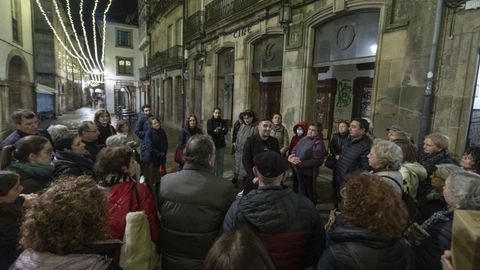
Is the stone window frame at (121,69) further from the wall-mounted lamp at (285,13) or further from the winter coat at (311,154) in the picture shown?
the winter coat at (311,154)

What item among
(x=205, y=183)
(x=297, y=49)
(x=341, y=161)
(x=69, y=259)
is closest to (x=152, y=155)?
(x=341, y=161)

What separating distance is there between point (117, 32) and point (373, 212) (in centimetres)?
3815

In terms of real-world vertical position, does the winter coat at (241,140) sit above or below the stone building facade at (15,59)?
below

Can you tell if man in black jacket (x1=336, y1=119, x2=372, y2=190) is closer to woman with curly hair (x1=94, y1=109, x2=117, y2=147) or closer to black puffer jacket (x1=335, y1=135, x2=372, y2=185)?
black puffer jacket (x1=335, y1=135, x2=372, y2=185)

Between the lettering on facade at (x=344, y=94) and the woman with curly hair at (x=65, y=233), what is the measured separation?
9.25 metres

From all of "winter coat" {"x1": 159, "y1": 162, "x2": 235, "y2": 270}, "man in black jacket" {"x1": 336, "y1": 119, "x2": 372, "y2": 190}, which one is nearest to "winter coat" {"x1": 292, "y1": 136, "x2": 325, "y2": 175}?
"man in black jacket" {"x1": 336, "y1": 119, "x2": 372, "y2": 190}

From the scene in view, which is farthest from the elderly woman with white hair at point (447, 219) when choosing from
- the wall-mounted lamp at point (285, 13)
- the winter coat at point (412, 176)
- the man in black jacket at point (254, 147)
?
the wall-mounted lamp at point (285, 13)

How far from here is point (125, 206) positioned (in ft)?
6.50

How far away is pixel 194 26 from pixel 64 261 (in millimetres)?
14745

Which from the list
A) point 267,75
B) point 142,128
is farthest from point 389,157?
point 267,75

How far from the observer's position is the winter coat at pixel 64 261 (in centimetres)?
124

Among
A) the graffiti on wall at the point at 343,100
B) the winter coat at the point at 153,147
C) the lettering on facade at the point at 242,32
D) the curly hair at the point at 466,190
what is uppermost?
the lettering on facade at the point at 242,32

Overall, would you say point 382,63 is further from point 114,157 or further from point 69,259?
point 69,259

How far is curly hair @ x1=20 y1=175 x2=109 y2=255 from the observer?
128 centimetres
